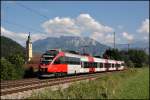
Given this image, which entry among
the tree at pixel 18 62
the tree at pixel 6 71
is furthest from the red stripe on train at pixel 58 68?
the tree at pixel 18 62

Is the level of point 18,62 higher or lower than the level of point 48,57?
lower

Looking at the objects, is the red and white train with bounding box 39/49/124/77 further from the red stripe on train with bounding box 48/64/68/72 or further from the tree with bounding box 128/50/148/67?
the tree with bounding box 128/50/148/67

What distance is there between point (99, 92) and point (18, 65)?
21552mm

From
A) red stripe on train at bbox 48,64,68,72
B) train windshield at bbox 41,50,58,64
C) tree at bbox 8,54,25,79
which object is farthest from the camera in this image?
tree at bbox 8,54,25,79

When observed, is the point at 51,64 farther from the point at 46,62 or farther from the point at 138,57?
the point at 138,57

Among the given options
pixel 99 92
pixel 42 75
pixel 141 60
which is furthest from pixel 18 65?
pixel 141 60

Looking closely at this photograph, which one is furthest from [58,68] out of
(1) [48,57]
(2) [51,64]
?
(1) [48,57]

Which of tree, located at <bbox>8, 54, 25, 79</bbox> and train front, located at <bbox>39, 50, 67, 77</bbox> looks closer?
train front, located at <bbox>39, 50, 67, 77</bbox>

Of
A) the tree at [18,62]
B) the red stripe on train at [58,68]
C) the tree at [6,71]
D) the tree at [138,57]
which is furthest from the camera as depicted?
the tree at [138,57]

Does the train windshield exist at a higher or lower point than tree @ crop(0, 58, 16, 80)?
higher

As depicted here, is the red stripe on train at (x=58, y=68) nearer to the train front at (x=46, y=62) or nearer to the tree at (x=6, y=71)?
the train front at (x=46, y=62)

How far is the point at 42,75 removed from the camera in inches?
1608

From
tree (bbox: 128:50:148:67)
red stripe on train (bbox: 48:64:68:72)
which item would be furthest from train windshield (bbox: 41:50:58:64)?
tree (bbox: 128:50:148:67)

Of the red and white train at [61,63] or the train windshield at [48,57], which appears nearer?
the red and white train at [61,63]
